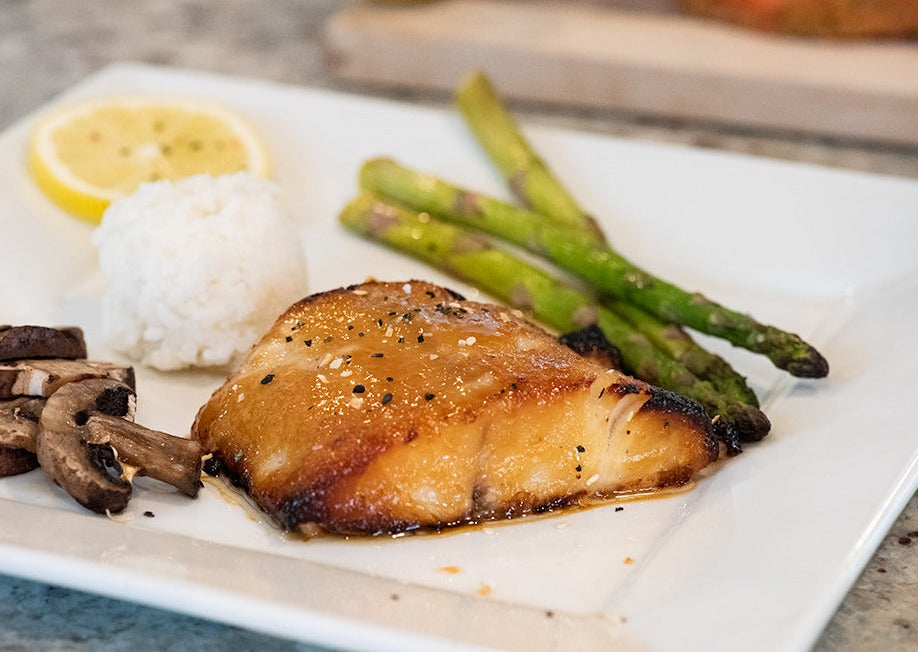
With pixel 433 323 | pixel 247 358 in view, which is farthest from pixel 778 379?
pixel 247 358

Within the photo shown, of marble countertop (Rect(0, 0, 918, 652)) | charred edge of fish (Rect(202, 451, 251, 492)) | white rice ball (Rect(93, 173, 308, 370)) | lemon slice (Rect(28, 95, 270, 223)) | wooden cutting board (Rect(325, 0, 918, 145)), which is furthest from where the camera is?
wooden cutting board (Rect(325, 0, 918, 145))

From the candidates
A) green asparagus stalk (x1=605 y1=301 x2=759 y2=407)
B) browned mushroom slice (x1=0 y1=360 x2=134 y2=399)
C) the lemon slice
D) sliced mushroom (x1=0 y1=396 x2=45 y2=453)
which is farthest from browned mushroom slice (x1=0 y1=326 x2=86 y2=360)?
green asparagus stalk (x1=605 y1=301 x2=759 y2=407)

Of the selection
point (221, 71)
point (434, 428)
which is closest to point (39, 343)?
point (434, 428)

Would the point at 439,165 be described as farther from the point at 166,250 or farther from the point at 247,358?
the point at 247,358

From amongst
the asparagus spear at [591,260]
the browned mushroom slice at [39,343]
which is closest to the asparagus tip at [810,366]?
the asparagus spear at [591,260]

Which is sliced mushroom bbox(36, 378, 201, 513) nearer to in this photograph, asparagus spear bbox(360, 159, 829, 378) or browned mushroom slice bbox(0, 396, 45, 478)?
browned mushroom slice bbox(0, 396, 45, 478)

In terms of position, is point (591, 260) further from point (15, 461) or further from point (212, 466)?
point (15, 461)
